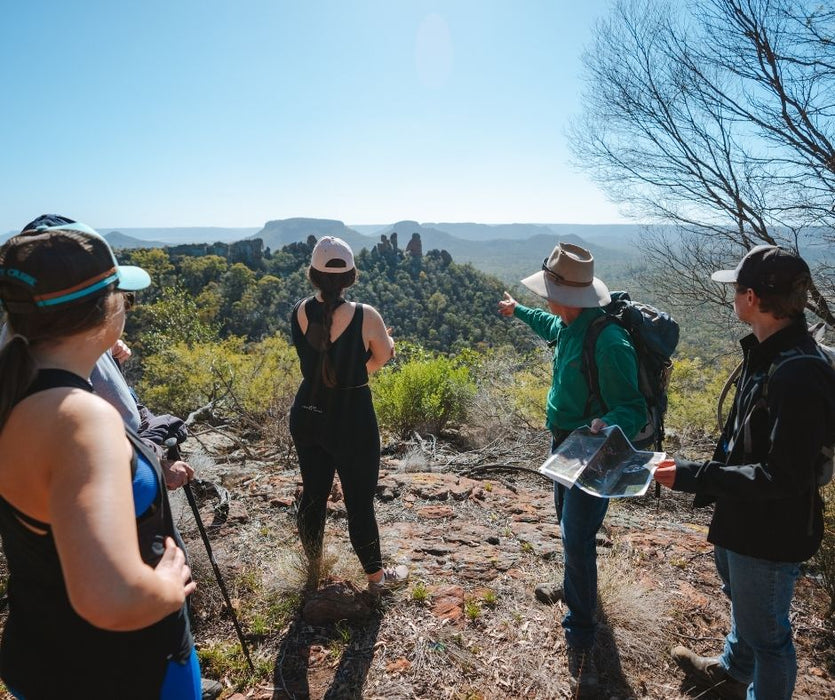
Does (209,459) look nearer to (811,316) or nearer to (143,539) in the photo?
(143,539)

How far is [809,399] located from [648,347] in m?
0.76

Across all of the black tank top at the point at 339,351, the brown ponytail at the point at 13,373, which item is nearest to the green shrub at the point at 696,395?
the black tank top at the point at 339,351

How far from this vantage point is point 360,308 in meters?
2.27

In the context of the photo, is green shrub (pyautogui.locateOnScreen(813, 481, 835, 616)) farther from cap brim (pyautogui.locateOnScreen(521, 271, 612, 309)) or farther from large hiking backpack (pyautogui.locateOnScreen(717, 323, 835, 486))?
cap brim (pyautogui.locateOnScreen(521, 271, 612, 309))

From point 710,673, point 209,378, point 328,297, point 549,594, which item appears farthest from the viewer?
point 209,378

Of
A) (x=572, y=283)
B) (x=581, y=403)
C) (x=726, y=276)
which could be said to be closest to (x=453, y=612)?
(x=581, y=403)

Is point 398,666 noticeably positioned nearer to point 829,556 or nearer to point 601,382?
point 601,382

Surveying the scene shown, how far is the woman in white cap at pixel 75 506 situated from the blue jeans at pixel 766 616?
1.72 metres

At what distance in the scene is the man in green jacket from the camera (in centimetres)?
203

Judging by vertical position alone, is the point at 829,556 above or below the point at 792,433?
below

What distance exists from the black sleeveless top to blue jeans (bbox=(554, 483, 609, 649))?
5.22 ft

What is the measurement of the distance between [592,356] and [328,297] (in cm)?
118

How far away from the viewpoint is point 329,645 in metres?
2.25

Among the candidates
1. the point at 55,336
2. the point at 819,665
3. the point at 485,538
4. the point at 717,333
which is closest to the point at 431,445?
the point at 485,538
